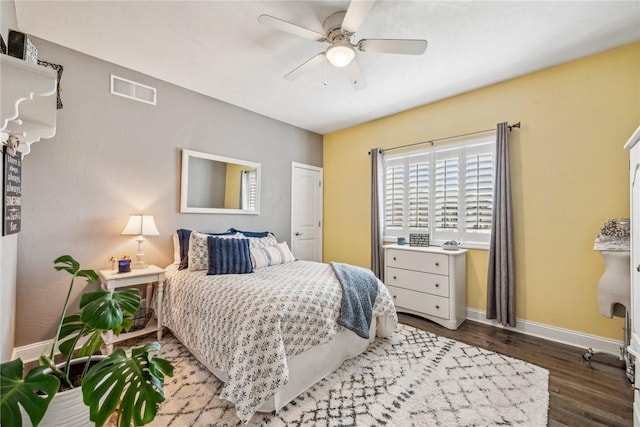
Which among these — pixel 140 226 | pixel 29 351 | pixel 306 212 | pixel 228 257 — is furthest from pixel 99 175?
pixel 306 212

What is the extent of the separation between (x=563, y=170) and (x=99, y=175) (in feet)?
14.8

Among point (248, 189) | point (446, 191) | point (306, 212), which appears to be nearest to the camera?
point (446, 191)

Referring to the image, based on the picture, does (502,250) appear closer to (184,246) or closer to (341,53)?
(341,53)

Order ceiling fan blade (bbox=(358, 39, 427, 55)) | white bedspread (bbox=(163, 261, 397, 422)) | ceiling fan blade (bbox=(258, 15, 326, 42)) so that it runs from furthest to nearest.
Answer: ceiling fan blade (bbox=(358, 39, 427, 55)) < ceiling fan blade (bbox=(258, 15, 326, 42)) < white bedspread (bbox=(163, 261, 397, 422))

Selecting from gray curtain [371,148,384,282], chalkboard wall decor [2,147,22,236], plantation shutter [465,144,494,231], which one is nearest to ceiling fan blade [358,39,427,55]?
plantation shutter [465,144,494,231]

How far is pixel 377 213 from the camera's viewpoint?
4.02 m

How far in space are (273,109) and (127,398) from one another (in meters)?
3.54

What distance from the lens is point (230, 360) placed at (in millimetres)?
1752

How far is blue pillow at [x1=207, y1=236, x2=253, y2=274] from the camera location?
8.56 feet

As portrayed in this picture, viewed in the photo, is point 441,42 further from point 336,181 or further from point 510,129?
point 336,181

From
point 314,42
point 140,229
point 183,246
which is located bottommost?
point 183,246

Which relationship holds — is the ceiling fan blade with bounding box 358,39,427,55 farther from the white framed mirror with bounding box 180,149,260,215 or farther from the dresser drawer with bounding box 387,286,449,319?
the dresser drawer with bounding box 387,286,449,319

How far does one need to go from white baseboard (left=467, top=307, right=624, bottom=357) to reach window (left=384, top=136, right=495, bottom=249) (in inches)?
33.9

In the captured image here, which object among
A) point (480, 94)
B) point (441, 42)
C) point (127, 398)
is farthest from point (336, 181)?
point (127, 398)
